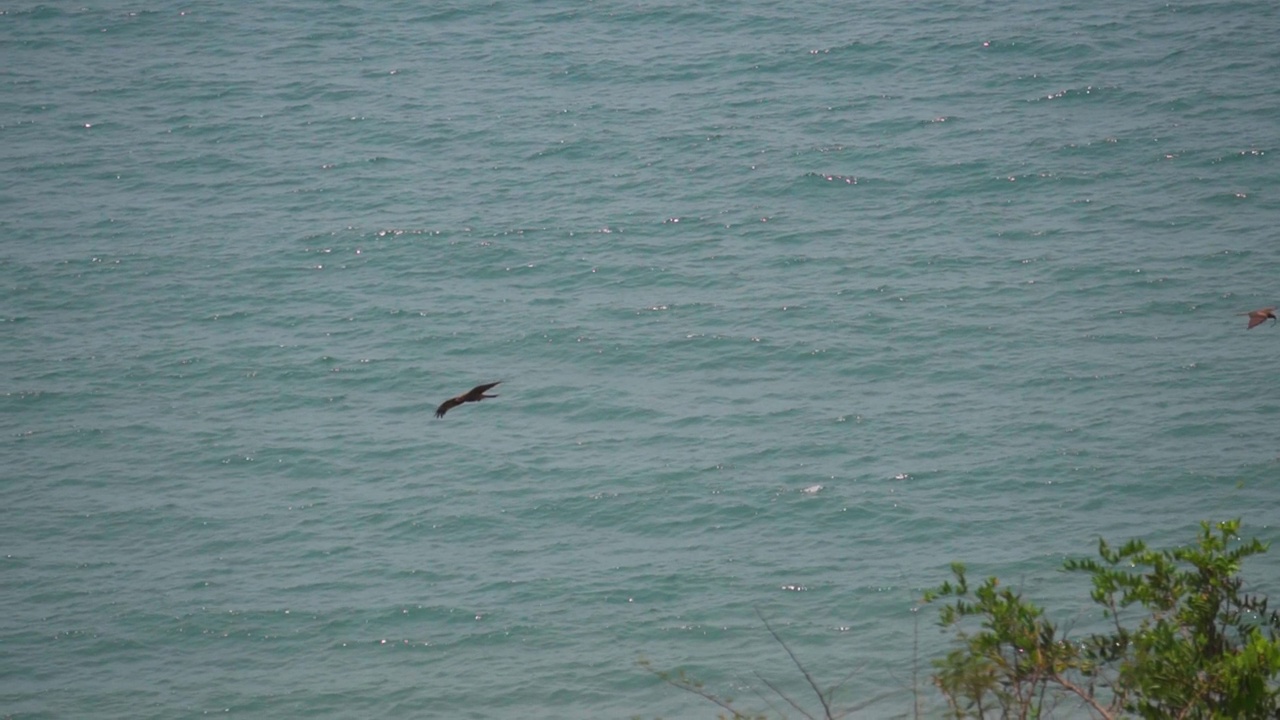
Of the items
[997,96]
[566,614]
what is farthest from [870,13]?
[566,614]

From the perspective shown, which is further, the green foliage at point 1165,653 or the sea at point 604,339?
the sea at point 604,339

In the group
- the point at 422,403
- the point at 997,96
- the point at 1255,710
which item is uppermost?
the point at 1255,710

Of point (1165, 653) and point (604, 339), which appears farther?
point (604, 339)

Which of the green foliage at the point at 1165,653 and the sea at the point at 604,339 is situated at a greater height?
the green foliage at the point at 1165,653

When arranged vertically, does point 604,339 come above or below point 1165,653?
below

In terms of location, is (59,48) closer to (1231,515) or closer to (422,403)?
(422,403)

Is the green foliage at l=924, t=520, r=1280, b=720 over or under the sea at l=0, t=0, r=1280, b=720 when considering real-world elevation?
over

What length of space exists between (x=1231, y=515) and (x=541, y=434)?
415 inches

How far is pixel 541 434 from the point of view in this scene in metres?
25.0

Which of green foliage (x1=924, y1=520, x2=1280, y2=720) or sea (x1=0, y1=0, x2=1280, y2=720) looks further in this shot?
sea (x1=0, y1=0, x2=1280, y2=720)

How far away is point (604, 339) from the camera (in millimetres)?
28516

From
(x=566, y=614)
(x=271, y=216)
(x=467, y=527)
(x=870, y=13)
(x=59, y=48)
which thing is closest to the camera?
(x=566, y=614)

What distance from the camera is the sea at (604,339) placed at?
18922 mm

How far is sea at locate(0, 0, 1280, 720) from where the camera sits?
1892 centimetres
